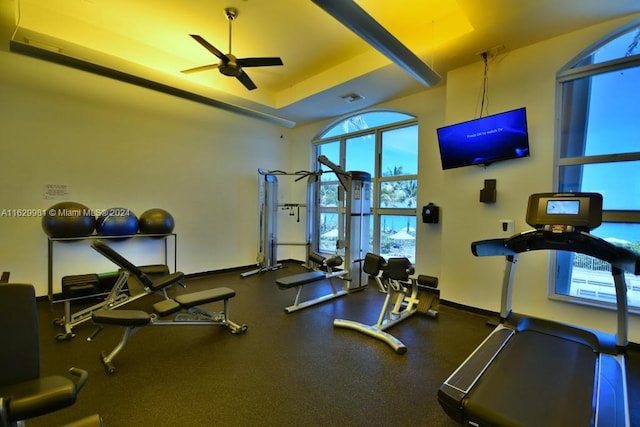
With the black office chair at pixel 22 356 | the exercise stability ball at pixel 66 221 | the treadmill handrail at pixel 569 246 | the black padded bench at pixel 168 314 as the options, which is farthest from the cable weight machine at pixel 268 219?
the black office chair at pixel 22 356

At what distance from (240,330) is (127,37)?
415 centimetres

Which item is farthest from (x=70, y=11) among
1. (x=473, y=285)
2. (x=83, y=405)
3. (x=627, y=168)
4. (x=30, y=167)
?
(x=627, y=168)

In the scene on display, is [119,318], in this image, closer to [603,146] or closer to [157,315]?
[157,315]

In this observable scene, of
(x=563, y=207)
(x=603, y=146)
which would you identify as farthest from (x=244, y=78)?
(x=603, y=146)

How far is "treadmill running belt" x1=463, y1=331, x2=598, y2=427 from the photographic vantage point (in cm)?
153

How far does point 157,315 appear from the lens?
111 inches

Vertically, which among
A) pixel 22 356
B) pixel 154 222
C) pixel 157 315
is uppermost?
pixel 154 222

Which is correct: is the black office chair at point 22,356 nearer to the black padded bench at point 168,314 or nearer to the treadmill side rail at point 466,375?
the black padded bench at point 168,314

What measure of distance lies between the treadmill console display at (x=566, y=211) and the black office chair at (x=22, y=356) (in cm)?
303

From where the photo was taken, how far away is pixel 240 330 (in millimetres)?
3156

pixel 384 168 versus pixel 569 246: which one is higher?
pixel 384 168

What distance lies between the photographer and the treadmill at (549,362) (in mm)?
1586

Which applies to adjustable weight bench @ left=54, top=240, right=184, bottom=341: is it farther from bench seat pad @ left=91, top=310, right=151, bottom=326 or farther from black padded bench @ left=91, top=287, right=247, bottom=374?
bench seat pad @ left=91, top=310, right=151, bottom=326

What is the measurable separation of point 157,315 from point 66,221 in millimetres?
2008
